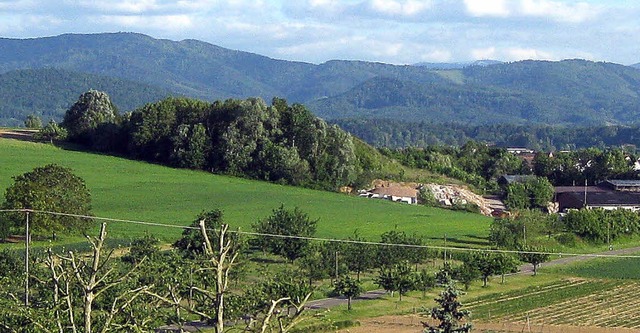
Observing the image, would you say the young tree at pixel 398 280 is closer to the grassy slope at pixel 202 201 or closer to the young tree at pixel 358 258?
the young tree at pixel 358 258

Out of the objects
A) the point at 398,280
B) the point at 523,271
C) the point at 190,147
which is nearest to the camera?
the point at 398,280

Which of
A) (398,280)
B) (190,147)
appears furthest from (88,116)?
(398,280)

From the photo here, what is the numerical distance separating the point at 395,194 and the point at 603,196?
1651 centimetres

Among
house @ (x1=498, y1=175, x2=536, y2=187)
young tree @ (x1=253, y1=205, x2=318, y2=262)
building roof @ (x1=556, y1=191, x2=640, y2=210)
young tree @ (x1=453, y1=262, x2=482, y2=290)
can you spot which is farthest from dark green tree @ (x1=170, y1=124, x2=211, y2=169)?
young tree @ (x1=453, y1=262, x2=482, y2=290)

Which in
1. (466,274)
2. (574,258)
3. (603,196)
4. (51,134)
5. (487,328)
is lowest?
(574,258)

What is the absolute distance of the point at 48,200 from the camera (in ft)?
135

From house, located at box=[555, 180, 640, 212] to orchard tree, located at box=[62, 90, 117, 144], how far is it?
36.0 meters

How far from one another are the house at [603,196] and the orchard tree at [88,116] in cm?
3604

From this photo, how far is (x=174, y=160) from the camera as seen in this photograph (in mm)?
67312

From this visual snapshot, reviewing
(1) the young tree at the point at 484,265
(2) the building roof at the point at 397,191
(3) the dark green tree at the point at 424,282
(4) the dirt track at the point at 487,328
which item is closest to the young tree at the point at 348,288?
(4) the dirt track at the point at 487,328

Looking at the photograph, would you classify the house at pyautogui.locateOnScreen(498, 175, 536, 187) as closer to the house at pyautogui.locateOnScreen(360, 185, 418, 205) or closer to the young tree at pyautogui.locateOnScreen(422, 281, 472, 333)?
the house at pyautogui.locateOnScreen(360, 185, 418, 205)

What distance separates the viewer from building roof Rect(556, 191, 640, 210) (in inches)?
2709

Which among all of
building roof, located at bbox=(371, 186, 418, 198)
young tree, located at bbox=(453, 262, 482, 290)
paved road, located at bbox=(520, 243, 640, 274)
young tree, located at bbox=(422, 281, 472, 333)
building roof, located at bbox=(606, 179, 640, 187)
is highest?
young tree, located at bbox=(422, 281, 472, 333)

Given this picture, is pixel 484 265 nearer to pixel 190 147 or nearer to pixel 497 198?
pixel 190 147
